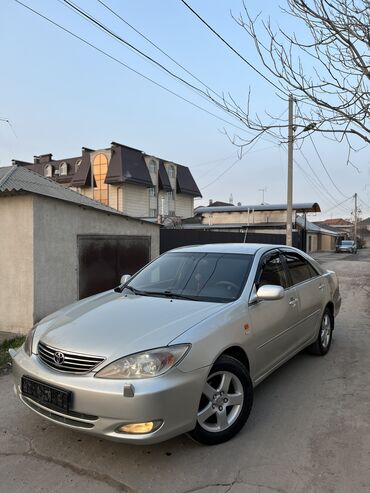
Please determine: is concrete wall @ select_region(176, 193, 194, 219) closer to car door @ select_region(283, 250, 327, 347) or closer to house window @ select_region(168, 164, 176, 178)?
house window @ select_region(168, 164, 176, 178)

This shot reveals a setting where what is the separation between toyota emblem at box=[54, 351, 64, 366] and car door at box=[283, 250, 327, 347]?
2701 millimetres

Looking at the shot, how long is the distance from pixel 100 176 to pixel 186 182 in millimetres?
10459

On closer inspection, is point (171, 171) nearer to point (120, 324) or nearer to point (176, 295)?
point (176, 295)

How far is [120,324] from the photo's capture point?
3.26 meters

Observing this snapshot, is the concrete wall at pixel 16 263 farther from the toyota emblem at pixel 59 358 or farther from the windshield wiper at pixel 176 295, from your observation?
the toyota emblem at pixel 59 358

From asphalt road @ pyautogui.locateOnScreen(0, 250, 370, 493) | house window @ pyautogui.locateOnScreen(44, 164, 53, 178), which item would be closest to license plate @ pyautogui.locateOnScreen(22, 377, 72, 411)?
asphalt road @ pyautogui.locateOnScreen(0, 250, 370, 493)

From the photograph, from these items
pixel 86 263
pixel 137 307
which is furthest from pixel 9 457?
pixel 86 263

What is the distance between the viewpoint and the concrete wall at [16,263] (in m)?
6.91

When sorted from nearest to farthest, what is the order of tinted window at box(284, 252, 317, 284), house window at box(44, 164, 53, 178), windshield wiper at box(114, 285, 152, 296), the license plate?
the license plate < windshield wiper at box(114, 285, 152, 296) < tinted window at box(284, 252, 317, 284) < house window at box(44, 164, 53, 178)

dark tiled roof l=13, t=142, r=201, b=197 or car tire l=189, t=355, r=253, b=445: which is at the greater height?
dark tiled roof l=13, t=142, r=201, b=197

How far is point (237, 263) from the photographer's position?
4.30 meters

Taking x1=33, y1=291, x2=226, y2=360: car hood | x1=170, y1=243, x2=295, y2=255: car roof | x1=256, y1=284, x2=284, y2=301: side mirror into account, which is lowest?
x1=33, y1=291, x2=226, y2=360: car hood

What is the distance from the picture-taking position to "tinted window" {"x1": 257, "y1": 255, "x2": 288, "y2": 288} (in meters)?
4.28

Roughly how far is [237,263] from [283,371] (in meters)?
1.59
